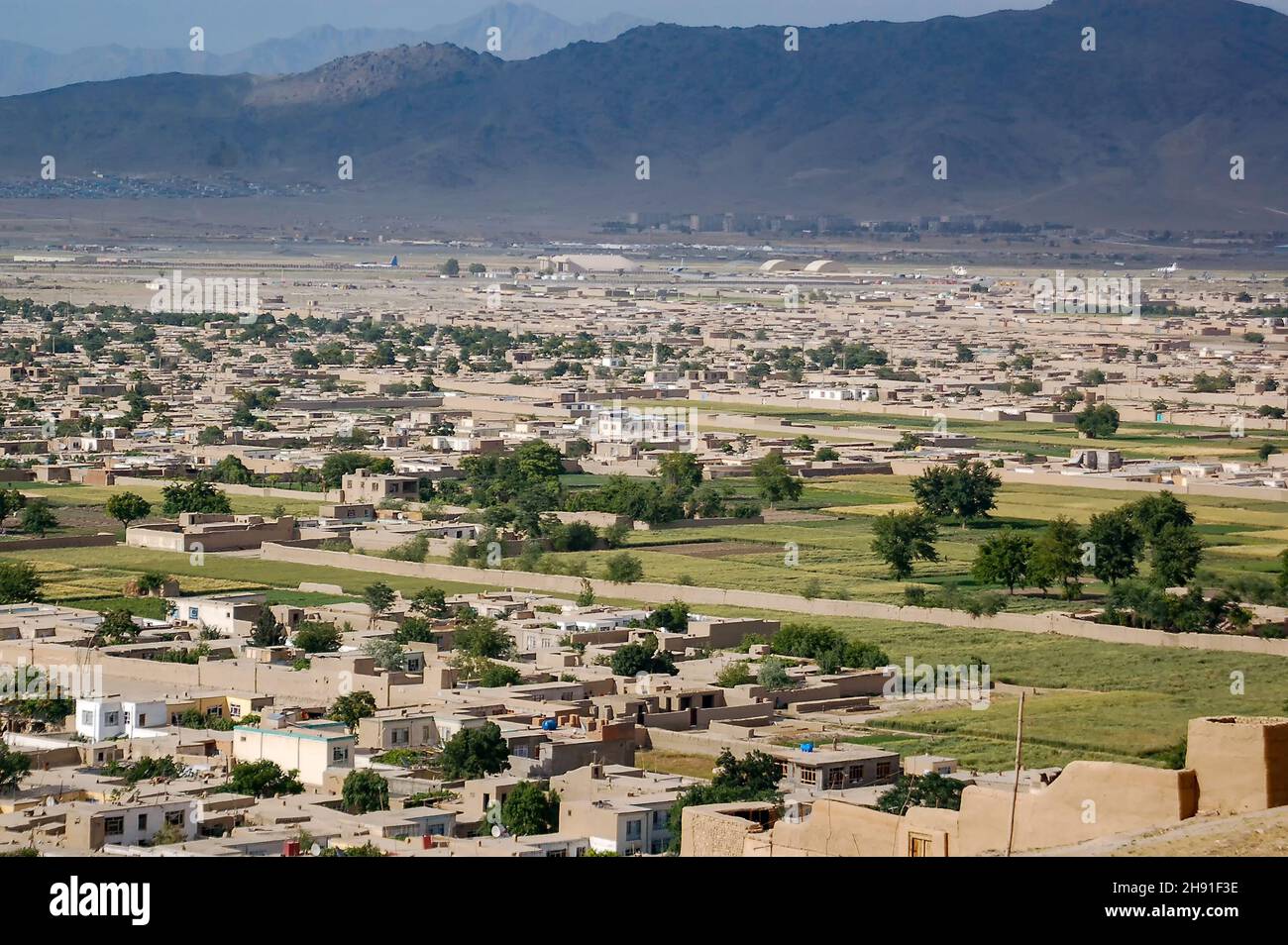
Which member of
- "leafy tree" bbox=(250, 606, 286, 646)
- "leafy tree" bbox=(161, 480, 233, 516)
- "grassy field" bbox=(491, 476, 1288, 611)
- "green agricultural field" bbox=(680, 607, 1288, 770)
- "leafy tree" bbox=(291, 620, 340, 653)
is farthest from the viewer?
"leafy tree" bbox=(161, 480, 233, 516)


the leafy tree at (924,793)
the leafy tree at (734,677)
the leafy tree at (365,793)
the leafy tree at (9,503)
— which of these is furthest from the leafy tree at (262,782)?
the leafy tree at (9,503)

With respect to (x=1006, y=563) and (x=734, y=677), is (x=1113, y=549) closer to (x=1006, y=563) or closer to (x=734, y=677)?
(x=1006, y=563)

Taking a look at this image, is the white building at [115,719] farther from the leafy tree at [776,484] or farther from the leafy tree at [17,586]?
the leafy tree at [776,484]

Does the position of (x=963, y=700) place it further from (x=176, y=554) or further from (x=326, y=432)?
(x=326, y=432)

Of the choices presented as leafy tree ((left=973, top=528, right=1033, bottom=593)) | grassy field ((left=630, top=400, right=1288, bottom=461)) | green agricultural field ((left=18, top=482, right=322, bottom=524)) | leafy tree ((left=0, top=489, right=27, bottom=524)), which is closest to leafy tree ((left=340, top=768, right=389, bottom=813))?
leafy tree ((left=973, top=528, right=1033, bottom=593))

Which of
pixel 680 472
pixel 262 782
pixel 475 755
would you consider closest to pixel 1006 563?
pixel 680 472

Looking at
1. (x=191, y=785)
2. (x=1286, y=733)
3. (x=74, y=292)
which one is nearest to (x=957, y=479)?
(x=191, y=785)

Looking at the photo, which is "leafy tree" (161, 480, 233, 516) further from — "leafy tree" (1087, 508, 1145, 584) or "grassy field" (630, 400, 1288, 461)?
"grassy field" (630, 400, 1288, 461)
